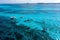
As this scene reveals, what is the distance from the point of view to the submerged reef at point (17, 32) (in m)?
1.33

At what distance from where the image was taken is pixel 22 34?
4.39 feet

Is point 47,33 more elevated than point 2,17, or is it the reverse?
point 2,17

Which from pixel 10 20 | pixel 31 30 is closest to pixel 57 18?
pixel 31 30

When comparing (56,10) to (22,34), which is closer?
(22,34)

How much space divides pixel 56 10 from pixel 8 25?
613mm

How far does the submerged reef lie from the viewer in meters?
1.33

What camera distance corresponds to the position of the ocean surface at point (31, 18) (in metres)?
1.35

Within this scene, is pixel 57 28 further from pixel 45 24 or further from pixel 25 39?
pixel 25 39

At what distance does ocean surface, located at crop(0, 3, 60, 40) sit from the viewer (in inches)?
53.1

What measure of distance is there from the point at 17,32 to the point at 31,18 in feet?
0.77

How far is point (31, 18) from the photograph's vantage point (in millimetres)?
1396

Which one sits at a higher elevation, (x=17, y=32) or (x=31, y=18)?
(x=31, y=18)

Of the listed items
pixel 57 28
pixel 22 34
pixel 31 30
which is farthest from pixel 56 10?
pixel 22 34

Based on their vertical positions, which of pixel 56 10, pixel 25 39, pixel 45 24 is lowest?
pixel 25 39
